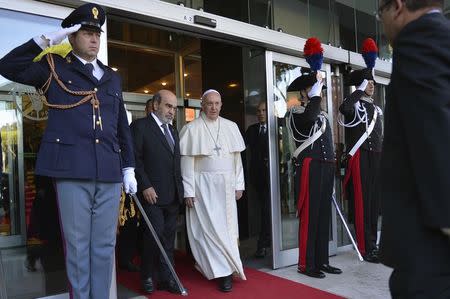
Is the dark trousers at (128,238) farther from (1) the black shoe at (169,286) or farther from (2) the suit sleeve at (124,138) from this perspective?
(2) the suit sleeve at (124,138)

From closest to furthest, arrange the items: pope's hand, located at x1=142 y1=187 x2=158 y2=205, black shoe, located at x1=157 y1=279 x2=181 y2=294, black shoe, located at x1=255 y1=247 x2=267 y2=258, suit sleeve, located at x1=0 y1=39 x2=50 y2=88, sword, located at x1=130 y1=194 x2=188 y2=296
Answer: suit sleeve, located at x1=0 y1=39 x2=50 y2=88, sword, located at x1=130 y1=194 x2=188 y2=296, pope's hand, located at x1=142 y1=187 x2=158 y2=205, black shoe, located at x1=157 y1=279 x2=181 y2=294, black shoe, located at x1=255 y1=247 x2=267 y2=258

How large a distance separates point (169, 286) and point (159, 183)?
0.86 meters

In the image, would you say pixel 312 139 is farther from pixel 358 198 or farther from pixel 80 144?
pixel 80 144

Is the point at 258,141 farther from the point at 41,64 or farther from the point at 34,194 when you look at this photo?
the point at 41,64

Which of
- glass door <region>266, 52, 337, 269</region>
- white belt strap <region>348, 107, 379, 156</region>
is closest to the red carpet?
Answer: glass door <region>266, 52, 337, 269</region>

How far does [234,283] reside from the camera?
13.2ft

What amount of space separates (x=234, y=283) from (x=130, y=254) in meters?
1.27

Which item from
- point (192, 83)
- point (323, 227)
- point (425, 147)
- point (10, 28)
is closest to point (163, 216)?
point (323, 227)

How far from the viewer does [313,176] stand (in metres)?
4.26

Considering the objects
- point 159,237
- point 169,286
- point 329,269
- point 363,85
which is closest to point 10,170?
point 159,237

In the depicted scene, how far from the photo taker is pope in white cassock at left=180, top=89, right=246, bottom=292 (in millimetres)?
3859

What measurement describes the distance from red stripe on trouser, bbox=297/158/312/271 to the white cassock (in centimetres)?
65

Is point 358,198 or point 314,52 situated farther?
point 358,198

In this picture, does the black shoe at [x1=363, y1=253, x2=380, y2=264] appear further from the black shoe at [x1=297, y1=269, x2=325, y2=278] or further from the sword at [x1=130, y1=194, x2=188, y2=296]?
the sword at [x1=130, y1=194, x2=188, y2=296]
